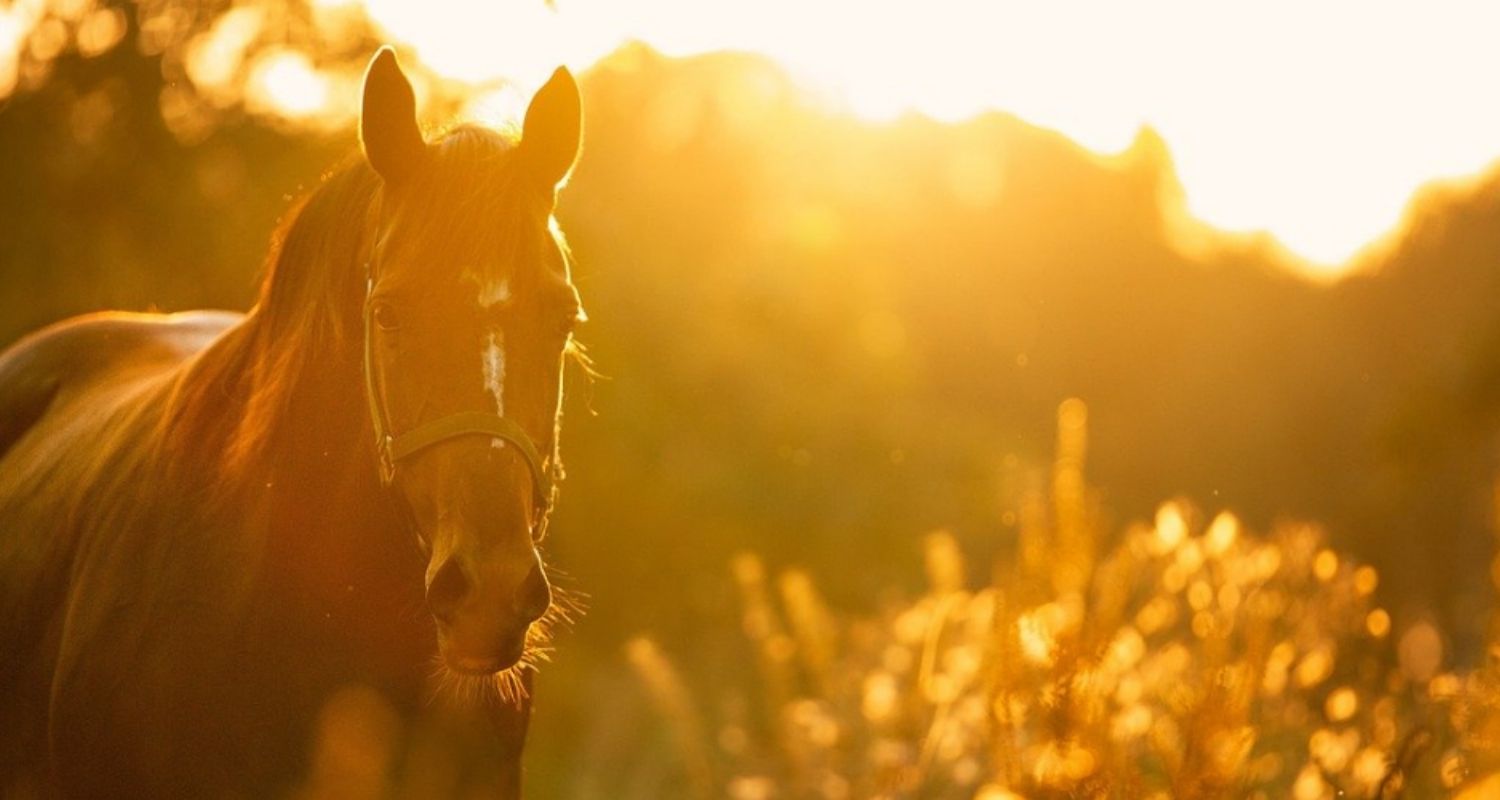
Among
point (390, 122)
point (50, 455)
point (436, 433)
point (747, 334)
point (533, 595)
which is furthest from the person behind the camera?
point (747, 334)

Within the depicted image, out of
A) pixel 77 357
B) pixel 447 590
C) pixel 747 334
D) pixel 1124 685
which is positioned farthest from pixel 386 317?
pixel 747 334

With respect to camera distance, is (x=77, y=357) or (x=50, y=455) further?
(x=77, y=357)

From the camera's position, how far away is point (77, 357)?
5711 mm

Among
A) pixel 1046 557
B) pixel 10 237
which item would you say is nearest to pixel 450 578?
pixel 1046 557

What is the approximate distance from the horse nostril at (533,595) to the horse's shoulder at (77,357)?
2.85m

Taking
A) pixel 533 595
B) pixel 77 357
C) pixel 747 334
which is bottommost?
pixel 77 357

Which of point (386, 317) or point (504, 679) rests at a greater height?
point (386, 317)

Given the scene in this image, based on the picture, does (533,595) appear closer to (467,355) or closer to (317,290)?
(467,355)

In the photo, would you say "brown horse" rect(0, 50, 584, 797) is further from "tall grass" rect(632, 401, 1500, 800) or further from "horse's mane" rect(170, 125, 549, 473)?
"tall grass" rect(632, 401, 1500, 800)

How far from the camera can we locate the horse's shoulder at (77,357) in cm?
556

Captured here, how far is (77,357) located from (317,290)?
8.30 feet

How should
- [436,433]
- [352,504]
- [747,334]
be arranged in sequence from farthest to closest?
→ [747,334], [352,504], [436,433]

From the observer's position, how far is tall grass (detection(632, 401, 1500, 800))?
350 cm

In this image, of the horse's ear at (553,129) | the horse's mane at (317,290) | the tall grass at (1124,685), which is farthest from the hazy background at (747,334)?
the horse's ear at (553,129)
